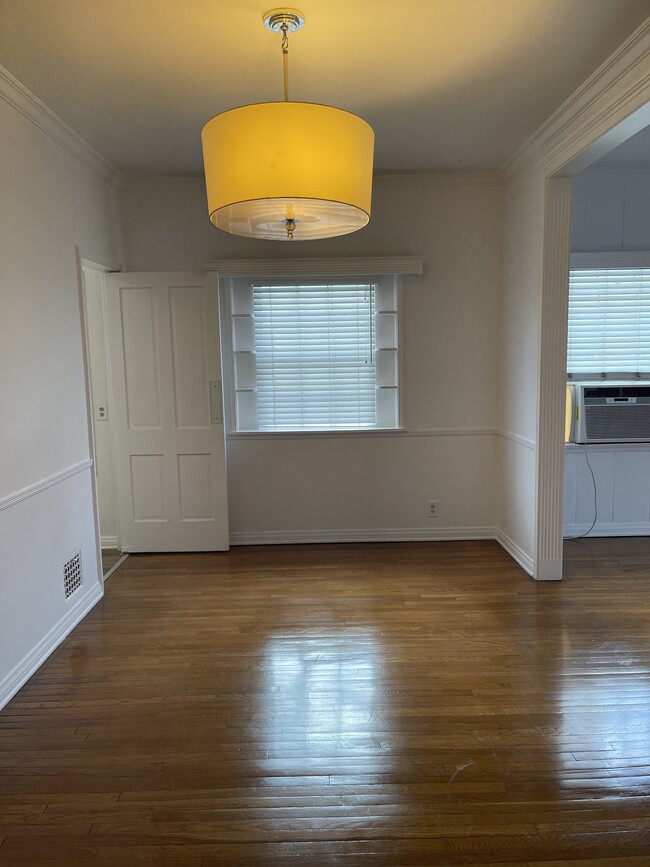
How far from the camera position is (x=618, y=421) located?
438 cm

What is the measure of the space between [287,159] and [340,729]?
83.5 inches

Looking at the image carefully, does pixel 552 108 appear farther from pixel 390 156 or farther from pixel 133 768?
pixel 133 768

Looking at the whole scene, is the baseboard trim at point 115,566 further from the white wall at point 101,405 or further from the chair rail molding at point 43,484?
the chair rail molding at point 43,484

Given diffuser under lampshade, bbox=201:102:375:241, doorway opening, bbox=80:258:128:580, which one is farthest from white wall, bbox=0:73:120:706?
diffuser under lampshade, bbox=201:102:375:241

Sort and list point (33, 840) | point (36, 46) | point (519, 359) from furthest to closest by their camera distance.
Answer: point (519, 359)
point (36, 46)
point (33, 840)

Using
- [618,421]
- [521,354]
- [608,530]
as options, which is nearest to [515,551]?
[608,530]

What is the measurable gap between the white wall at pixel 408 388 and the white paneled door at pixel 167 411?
0.86 feet

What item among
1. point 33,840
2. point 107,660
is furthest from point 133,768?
point 107,660

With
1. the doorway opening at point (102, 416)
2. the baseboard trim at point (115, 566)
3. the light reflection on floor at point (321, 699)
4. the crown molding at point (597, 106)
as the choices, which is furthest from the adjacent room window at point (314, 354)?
the light reflection on floor at point (321, 699)

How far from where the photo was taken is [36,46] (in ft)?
7.89

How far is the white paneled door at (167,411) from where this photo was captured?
419cm

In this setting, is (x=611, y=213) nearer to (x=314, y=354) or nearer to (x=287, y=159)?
(x=314, y=354)

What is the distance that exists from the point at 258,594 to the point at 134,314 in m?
2.19

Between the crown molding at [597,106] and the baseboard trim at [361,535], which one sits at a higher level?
the crown molding at [597,106]
